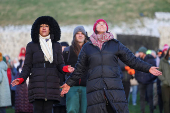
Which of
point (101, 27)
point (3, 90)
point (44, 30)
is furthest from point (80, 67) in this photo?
point (3, 90)

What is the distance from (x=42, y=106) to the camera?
540cm

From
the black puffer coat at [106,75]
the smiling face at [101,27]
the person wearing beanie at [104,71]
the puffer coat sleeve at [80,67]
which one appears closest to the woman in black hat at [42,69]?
the puffer coat sleeve at [80,67]

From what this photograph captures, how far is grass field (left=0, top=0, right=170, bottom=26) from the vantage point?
28478 mm

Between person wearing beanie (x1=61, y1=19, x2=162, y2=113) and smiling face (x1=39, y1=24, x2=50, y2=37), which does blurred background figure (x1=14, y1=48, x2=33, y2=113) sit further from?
person wearing beanie (x1=61, y1=19, x2=162, y2=113)

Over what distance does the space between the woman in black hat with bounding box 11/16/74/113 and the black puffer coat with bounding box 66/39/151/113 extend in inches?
24.5

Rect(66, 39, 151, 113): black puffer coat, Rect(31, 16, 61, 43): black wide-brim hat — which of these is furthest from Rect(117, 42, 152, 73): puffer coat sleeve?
Rect(31, 16, 61, 43): black wide-brim hat

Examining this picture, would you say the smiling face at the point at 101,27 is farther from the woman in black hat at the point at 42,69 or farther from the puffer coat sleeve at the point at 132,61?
the woman in black hat at the point at 42,69

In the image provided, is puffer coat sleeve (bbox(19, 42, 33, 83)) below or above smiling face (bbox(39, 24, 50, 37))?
below

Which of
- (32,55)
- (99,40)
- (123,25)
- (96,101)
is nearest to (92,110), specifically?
(96,101)

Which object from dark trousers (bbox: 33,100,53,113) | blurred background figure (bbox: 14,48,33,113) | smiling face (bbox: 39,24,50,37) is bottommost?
blurred background figure (bbox: 14,48,33,113)

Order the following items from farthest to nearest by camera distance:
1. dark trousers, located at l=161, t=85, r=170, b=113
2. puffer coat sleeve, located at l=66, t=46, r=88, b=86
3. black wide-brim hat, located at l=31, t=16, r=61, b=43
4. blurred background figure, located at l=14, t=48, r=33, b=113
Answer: blurred background figure, located at l=14, t=48, r=33, b=113
dark trousers, located at l=161, t=85, r=170, b=113
black wide-brim hat, located at l=31, t=16, r=61, b=43
puffer coat sleeve, located at l=66, t=46, r=88, b=86

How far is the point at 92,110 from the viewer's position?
467 centimetres

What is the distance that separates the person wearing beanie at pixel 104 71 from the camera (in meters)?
4.62

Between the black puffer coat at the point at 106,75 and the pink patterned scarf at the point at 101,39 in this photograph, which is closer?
the black puffer coat at the point at 106,75
